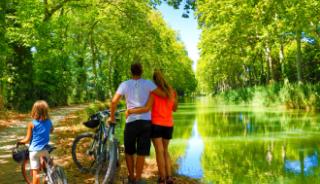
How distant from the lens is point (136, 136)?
7.91 meters

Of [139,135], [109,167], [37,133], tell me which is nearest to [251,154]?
[139,135]

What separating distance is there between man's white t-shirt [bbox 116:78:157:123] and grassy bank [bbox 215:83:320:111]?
24.0 metres

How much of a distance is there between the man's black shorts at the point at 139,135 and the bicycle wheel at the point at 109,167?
26 centimetres

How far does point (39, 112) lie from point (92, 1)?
841 inches

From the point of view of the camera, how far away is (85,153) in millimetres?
9266

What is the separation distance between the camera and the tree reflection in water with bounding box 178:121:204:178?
1081 cm

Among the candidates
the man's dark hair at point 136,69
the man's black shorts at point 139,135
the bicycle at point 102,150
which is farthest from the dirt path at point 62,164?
the man's dark hair at point 136,69

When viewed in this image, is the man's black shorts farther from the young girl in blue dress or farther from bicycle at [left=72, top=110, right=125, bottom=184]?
the young girl in blue dress

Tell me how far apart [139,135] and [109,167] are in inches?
29.7

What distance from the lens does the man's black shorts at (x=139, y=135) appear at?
7.85m

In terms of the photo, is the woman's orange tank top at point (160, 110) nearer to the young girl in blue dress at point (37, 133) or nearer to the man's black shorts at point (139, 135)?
the man's black shorts at point (139, 135)

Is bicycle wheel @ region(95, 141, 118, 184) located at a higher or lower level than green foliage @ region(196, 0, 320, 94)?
lower

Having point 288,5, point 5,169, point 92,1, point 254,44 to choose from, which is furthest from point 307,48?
point 5,169

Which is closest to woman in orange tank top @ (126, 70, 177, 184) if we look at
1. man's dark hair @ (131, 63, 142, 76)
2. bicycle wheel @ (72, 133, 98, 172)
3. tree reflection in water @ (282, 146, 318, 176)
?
man's dark hair @ (131, 63, 142, 76)
